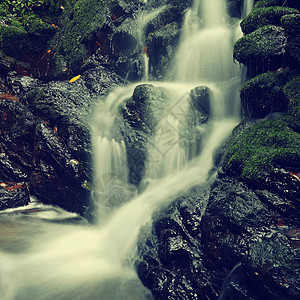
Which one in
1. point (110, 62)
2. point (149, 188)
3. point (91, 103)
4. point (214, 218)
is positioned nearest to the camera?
point (214, 218)

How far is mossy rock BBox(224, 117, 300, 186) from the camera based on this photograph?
4090 millimetres

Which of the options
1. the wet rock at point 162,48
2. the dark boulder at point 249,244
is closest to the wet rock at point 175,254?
the dark boulder at point 249,244

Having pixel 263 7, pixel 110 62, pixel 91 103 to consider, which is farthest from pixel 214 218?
pixel 110 62

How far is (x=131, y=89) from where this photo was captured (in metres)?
8.81

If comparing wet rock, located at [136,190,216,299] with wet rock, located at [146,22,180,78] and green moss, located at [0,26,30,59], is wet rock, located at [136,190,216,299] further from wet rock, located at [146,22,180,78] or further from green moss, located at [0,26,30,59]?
green moss, located at [0,26,30,59]

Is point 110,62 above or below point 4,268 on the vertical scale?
above

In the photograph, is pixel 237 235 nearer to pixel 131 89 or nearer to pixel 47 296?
pixel 47 296

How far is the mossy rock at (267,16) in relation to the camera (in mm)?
6256

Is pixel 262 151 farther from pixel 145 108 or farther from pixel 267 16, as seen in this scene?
pixel 267 16

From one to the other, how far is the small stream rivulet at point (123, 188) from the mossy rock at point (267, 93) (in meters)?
1.18

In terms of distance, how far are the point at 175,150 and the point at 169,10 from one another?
6.27 metres

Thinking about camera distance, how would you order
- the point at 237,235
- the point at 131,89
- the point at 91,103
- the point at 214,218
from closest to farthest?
the point at 237,235 < the point at 214,218 < the point at 91,103 < the point at 131,89

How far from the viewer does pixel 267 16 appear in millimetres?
6398

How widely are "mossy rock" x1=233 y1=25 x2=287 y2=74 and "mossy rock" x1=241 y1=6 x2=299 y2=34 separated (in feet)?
1.52
